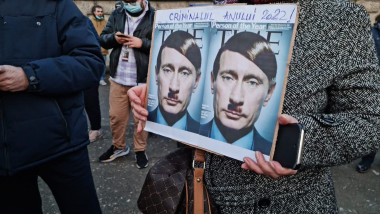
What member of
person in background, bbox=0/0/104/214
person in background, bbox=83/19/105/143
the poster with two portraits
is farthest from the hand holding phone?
person in background, bbox=83/19/105/143

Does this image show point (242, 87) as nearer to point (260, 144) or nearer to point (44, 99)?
point (260, 144)

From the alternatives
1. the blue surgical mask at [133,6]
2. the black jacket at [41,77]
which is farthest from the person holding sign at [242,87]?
the blue surgical mask at [133,6]

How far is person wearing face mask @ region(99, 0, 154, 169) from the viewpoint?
291 centimetres

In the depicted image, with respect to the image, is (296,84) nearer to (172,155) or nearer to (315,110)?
(315,110)

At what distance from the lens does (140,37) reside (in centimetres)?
296

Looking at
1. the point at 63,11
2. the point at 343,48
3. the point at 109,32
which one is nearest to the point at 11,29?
the point at 63,11

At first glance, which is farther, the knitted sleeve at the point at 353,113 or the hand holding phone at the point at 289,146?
the knitted sleeve at the point at 353,113

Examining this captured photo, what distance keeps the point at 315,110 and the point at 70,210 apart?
1.38 m

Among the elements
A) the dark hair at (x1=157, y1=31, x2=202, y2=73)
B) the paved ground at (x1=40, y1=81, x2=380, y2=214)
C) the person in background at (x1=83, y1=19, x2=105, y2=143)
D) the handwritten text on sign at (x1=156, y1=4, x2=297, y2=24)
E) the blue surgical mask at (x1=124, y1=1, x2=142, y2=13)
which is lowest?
the paved ground at (x1=40, y1=81, x2=380, y2=214)

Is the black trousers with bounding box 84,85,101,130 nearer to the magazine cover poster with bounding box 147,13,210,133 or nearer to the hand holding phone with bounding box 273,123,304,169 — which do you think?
the magazine cover poster with bounding box 147,13,210,133

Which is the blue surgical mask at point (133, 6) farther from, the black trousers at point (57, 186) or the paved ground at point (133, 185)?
the black trousers at point (57, 186)

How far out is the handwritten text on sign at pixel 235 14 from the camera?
781 millimetres

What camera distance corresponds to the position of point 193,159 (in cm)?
110

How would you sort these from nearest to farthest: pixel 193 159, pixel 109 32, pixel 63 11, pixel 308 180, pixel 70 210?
pixel 308 180 → pixel 193 159 → pixel 63 11 → pixel 70 210 → pixel 109 32
